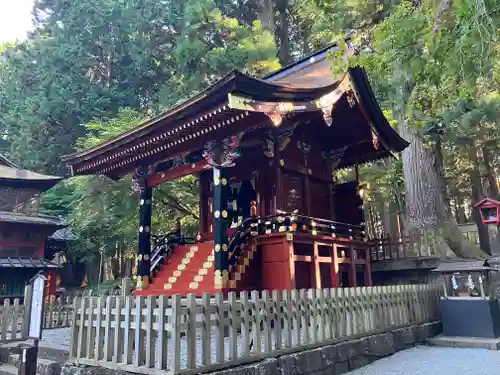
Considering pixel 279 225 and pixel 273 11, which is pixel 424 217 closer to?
pixel 279 225

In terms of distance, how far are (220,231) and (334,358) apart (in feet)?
12.5

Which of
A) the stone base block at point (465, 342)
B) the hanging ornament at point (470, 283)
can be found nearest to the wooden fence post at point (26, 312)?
the stone base block at point (465, 342)

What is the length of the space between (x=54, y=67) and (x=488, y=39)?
24.8m

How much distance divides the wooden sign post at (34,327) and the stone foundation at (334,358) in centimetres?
42

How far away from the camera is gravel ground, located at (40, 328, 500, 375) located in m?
5.81

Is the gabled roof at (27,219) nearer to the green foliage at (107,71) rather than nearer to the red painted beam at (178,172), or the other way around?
the green foliage at (107,71)

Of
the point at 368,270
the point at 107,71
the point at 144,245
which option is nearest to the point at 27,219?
the point at 144,245

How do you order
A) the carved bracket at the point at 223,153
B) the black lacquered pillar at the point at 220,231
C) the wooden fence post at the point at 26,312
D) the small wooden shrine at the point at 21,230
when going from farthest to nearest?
the small wooden shrine at the point at 21,230
the carved bracket at the point at 223,153
the black lacquered pillar at the point at 220,231
the wooden fence post at the point at 26,312

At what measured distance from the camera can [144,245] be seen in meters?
11.1

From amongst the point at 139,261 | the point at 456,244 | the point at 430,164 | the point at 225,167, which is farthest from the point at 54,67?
the point at 456,244

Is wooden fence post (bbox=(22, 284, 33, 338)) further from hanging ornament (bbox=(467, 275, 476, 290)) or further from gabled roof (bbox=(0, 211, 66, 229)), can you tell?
gabled roof (bbox=(0, 211, 66, 229))

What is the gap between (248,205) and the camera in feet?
37.8

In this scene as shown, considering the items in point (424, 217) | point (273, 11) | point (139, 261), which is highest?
point (273, 11)

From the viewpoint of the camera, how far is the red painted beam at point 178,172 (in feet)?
33.1
